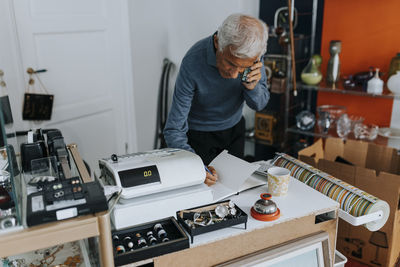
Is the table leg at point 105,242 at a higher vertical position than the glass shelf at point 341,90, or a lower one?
lower

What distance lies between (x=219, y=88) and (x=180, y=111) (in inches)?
9.8

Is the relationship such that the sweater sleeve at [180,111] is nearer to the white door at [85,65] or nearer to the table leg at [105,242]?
the table leg at [105,242]

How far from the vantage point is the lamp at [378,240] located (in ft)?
6.57

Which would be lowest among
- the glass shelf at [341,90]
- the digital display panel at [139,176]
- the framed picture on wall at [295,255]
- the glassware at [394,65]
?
the framed picture on wall at [295,255]

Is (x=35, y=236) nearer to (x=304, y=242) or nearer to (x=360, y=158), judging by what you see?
(x=304, y=242)

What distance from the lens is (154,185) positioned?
1.27 metres

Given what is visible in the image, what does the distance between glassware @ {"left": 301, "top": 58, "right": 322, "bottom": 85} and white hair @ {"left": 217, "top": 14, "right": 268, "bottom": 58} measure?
1.43 m

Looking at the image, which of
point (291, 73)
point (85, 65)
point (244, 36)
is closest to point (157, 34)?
point (85, 65)

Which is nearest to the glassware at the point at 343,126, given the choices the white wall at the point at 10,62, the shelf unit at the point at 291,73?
the shelf unit at the point at 291,73

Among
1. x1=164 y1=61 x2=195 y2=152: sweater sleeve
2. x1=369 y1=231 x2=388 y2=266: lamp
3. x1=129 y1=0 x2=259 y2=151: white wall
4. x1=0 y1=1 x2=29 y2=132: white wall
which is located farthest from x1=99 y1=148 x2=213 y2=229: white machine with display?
x1=129 y1=0 x2=259 y2=151: white wall

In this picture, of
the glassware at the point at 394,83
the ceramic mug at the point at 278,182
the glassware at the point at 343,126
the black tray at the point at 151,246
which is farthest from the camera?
the glassware at the point at 343,126

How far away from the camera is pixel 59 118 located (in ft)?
9.86

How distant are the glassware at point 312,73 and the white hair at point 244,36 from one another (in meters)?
1.43

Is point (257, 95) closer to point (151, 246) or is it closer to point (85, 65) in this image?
point (151, 246)
